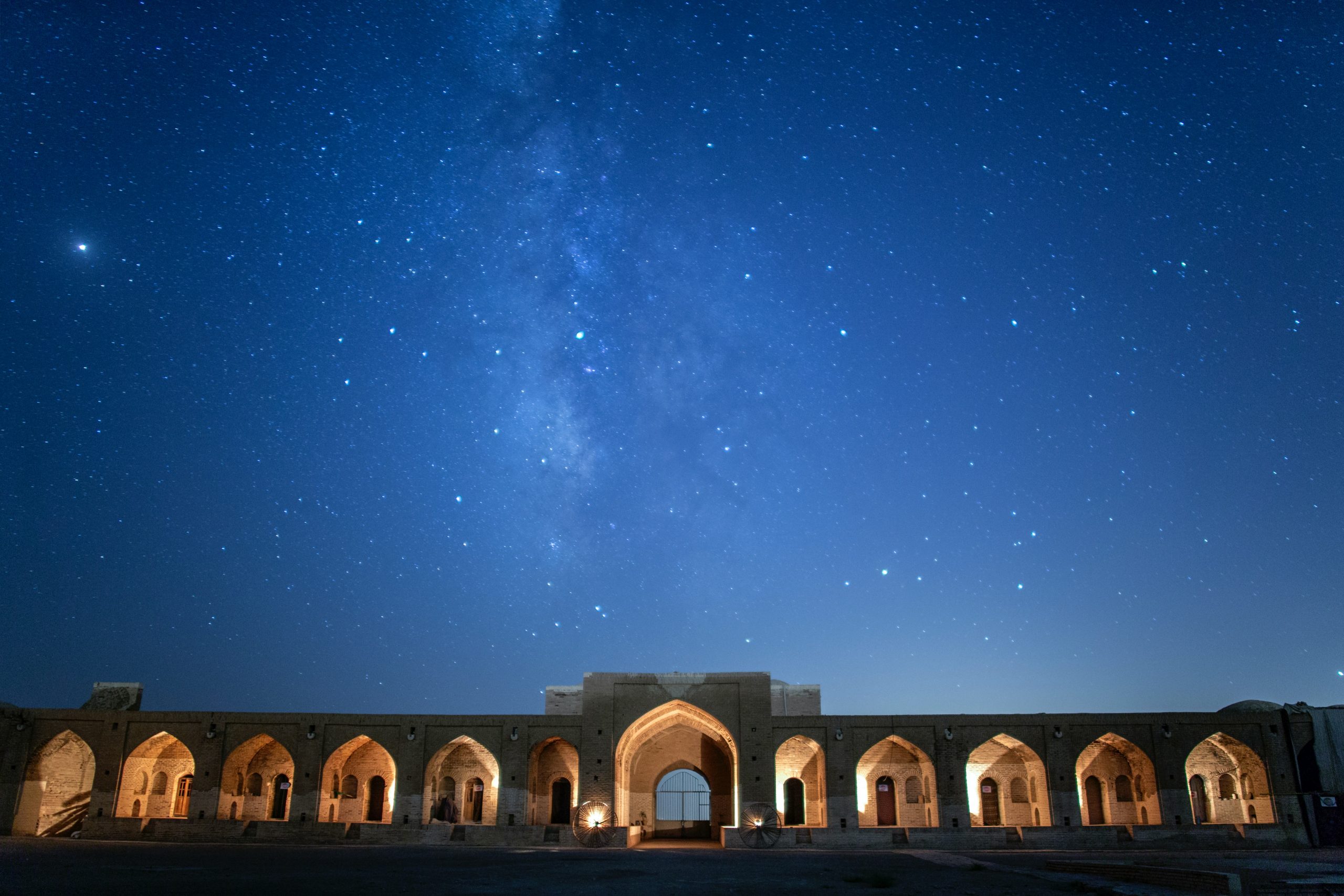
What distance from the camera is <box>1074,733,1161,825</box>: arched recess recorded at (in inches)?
1321

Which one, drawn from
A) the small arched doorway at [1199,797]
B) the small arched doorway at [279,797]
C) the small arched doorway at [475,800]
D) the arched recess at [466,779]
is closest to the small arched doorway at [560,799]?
the arched recess at [466,779]

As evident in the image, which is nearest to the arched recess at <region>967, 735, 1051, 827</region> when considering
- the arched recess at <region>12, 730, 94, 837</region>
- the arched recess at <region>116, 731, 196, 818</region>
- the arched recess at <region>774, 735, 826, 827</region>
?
the arched recess at <region>774, 735, 826, 827</region>

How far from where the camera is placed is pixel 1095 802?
3481 cm

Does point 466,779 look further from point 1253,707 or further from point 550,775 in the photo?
point 1253,707

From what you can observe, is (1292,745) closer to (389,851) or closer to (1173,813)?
(1173,813)

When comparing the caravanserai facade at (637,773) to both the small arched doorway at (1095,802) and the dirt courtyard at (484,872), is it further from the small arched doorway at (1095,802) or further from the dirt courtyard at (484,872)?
the dirt courtyard at (484,872)

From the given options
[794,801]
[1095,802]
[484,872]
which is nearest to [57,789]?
[484,872]

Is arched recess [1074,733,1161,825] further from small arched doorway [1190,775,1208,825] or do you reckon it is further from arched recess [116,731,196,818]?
arched recess [116,731,196,818]

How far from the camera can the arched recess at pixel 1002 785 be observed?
3528cm

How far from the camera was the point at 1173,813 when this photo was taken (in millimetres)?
30828

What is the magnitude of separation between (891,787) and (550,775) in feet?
43.2

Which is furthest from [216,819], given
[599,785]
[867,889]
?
[867,889]

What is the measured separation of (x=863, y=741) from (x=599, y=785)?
921 centimetres

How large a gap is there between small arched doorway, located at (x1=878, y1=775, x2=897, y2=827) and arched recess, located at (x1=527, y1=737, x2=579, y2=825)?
38.3 feet
